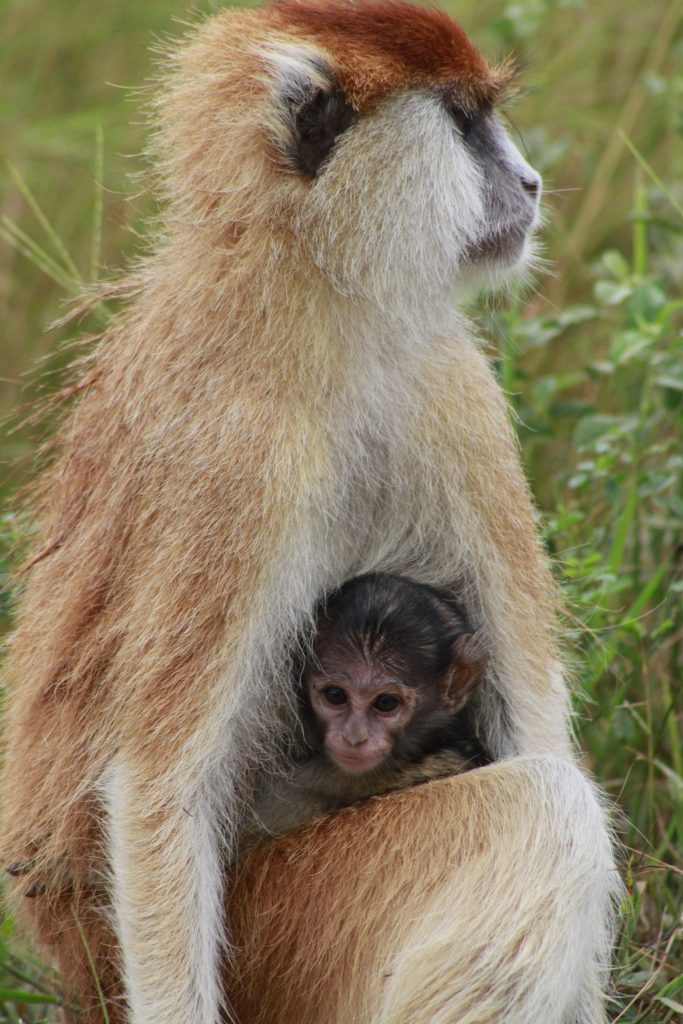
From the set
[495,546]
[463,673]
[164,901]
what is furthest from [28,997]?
[495,546]

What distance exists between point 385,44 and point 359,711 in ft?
4.26

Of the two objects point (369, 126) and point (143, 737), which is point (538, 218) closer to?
point (369, 126)

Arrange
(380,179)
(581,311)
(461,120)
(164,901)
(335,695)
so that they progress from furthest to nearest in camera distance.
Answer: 1. (581,311)
2. (335,695)
3. (461,120)
4. (380,179)
5. (164,901)

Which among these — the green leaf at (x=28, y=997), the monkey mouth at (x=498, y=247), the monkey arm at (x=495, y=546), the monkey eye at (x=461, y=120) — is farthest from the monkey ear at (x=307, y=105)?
the green leaf at (x=28, y=997)

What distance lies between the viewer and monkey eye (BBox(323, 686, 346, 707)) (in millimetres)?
3047

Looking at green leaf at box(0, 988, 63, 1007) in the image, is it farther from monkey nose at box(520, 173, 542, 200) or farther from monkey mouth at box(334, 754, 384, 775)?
monkey nose at box(520, 173, 542, 200)

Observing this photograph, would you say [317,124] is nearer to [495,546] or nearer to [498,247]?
[498,247]

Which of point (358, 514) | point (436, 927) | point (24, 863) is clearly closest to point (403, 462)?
point (358, 514)

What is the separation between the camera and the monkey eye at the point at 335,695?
305cm

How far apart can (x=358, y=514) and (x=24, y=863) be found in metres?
0.97

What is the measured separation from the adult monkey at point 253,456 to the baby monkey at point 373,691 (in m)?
0.08

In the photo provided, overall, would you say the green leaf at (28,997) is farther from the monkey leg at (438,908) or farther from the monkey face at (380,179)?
the monkey face at (380,179)

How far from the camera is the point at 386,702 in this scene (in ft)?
10.1

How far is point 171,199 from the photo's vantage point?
298 cm
